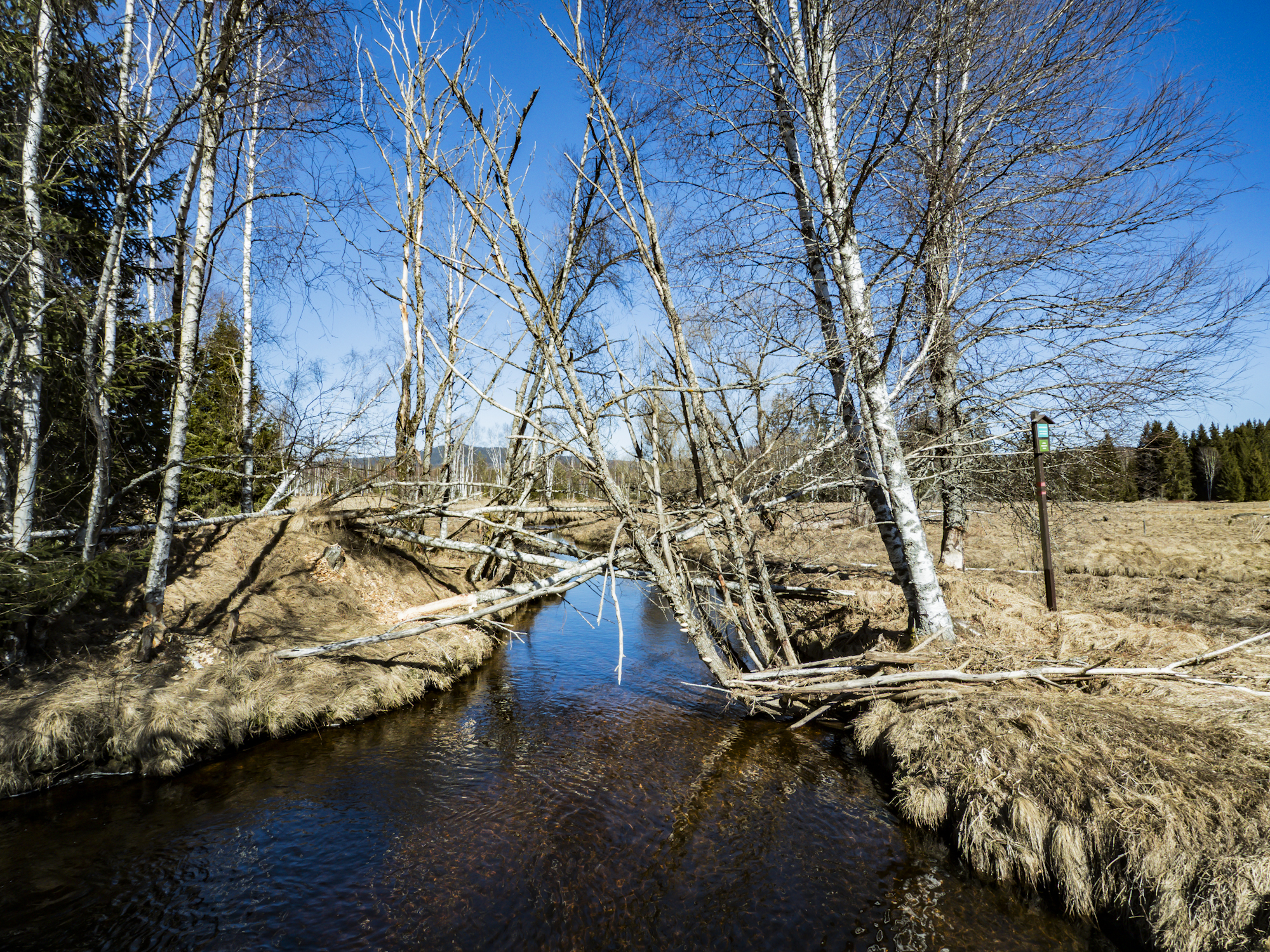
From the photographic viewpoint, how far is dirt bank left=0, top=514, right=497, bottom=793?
5449 mm

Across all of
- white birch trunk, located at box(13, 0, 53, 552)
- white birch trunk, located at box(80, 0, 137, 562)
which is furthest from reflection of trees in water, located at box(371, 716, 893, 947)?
white birch trunk, located at box(13, 0, 53, 552)

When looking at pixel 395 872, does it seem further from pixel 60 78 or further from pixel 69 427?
pixel 60 78

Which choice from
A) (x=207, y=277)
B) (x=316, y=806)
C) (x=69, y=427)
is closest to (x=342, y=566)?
(x=69, y=427)

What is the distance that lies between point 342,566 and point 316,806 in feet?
20.1

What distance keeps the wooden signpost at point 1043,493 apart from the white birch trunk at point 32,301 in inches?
446

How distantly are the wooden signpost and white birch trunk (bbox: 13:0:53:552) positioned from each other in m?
11.3

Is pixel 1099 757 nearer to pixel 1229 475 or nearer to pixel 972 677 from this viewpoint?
pixel 972 677

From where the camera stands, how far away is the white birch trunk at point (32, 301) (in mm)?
5895

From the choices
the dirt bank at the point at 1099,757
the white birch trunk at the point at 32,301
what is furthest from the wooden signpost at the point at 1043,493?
the white birch trunk at the point at 32,301

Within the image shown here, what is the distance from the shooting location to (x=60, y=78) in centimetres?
649

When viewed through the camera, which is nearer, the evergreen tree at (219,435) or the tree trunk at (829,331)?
the tree trunk at (829,331)

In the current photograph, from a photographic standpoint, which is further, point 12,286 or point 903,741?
point 12,286

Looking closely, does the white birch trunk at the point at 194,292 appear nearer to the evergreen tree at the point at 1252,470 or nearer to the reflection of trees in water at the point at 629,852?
the reflection of trees in water at the point at 629,852

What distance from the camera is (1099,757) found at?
4.12 meters
